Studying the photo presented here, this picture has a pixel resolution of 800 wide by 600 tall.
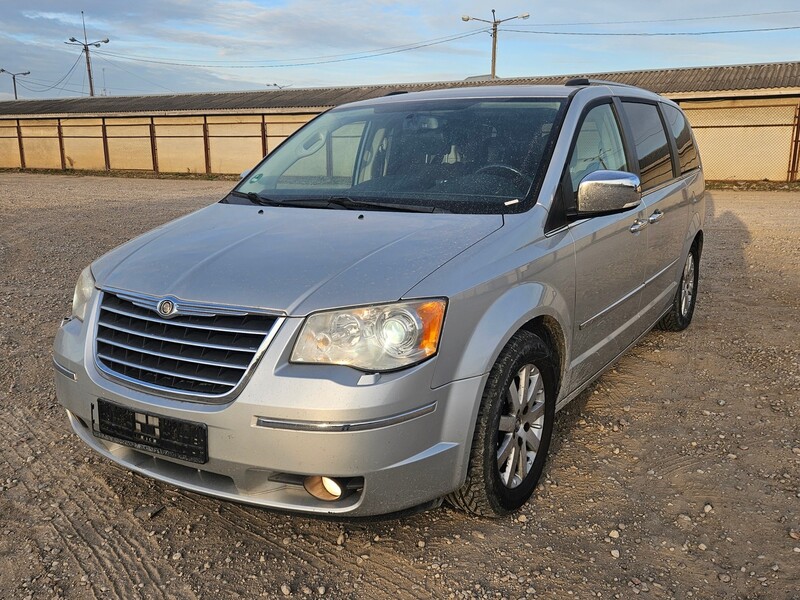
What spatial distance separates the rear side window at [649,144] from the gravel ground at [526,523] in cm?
130

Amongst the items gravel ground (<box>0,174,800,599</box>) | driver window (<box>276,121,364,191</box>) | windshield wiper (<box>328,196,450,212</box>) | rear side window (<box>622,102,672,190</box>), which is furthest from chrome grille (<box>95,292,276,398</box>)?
rear side window (<box>622,102,672,190</box>)

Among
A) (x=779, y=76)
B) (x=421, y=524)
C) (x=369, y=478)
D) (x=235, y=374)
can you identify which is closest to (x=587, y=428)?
(x=421, y=524)

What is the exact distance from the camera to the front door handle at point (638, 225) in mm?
3892

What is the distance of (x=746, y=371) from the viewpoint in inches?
185

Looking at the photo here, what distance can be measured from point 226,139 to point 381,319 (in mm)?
26767

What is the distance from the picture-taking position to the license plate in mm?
2443

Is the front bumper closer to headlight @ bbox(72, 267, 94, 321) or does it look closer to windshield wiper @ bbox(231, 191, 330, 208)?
headlight @ bbox(72, 267, 94, 321)

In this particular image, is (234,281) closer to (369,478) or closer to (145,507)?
(369,478)

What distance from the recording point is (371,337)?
2.39m

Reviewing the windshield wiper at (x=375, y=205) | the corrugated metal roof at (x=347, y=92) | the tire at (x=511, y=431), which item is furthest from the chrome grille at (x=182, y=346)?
the corrugated metal roof at (x=347, y=92)

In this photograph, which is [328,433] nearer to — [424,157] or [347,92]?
[424,157]

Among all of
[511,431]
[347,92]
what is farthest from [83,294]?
[347,92]

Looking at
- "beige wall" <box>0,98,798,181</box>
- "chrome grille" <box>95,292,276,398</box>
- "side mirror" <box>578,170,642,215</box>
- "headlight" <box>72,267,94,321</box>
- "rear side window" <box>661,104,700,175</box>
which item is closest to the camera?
"chrome grille" <box>95,292,276,398</box>

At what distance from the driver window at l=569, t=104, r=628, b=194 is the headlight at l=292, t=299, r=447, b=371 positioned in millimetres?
1353
